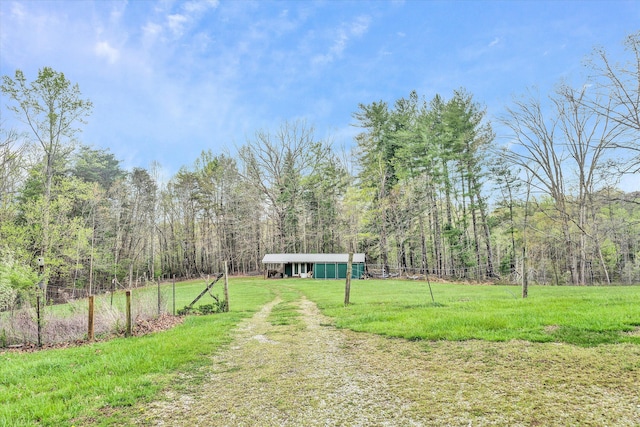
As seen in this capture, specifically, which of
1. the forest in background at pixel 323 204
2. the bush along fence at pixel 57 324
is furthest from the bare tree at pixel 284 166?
the bush along fence at pixel 57 324

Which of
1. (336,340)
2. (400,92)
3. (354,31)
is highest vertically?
(400,92)

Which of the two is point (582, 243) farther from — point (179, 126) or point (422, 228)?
point (179, 126)

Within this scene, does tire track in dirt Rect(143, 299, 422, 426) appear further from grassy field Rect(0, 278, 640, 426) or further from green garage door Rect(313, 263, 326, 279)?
green garage door Rect(313, 263, 326, 279)

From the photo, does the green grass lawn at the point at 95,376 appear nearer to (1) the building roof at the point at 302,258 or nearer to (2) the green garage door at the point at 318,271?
(2) the green garage door at the point at 318,271

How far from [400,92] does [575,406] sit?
1482 inches

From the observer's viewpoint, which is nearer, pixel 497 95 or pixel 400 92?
pixel 497 95

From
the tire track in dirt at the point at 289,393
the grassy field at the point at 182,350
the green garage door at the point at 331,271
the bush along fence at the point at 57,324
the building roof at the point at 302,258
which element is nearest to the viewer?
the tire track in dirt at the point at 289,393

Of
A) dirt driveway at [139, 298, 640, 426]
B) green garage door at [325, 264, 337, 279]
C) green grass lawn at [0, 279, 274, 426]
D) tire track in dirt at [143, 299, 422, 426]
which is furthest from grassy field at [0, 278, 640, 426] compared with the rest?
green garage door at [325, 264, 337, 279]

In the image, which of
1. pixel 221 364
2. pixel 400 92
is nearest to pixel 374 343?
pixel 221 364

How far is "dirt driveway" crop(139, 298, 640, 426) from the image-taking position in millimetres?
3293

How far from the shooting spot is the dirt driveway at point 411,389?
10.8 ft

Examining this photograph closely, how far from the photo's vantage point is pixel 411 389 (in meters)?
4.05

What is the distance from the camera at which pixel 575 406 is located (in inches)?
131

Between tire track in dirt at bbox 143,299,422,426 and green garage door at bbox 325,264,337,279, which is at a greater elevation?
tire track in dirt at bbox 143,299,422,426
